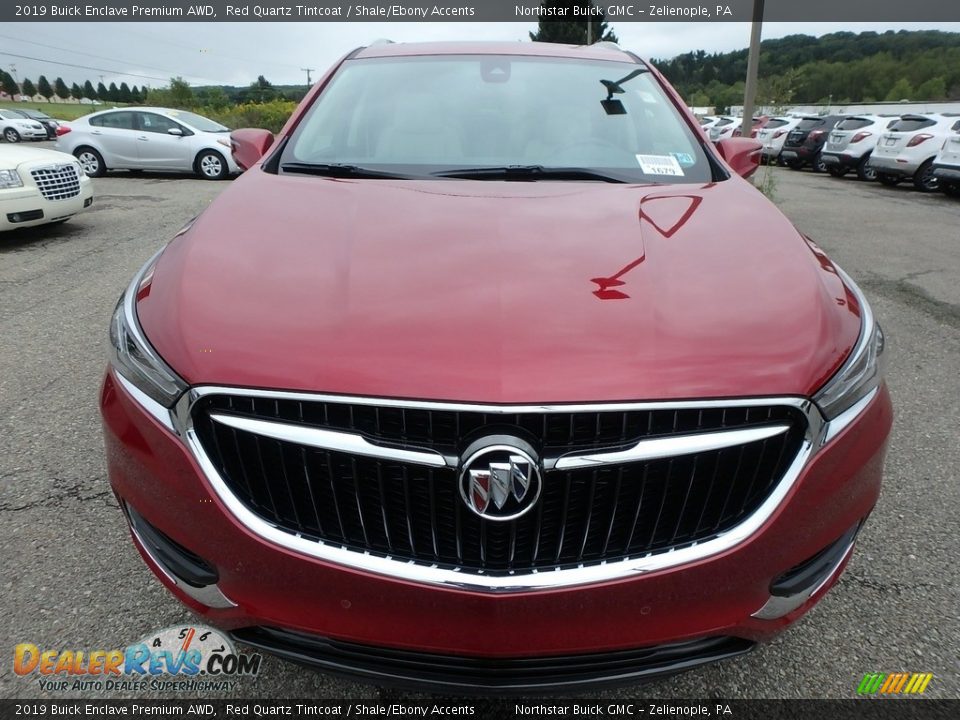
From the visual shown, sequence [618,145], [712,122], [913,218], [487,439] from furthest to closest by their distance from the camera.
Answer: [712,122] < [913,218] < [618,145] < [487,439]

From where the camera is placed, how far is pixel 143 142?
13.5 meters

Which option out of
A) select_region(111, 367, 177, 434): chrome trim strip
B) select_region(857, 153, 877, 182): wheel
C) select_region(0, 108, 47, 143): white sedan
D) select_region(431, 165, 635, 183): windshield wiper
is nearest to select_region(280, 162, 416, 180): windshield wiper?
select_region(431, 165, 635, 183): windshield wiper

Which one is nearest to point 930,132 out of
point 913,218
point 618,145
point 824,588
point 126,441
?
point 913,218

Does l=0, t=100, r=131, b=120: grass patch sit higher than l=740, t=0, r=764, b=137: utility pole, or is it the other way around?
l=740, t=0, r=764, b=137: utility pole

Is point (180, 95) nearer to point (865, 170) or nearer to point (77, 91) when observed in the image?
point (865, 170)

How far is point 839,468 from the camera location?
1.43 metres

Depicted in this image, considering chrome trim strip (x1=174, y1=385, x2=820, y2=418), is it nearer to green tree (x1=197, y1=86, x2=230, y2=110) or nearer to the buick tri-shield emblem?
the buick tri-shield emblem

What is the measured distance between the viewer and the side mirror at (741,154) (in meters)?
2.83

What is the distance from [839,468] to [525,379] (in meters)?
0.71

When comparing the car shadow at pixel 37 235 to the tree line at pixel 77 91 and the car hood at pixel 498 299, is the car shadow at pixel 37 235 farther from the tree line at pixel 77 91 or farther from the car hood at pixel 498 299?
the tree line at pixel 77 91

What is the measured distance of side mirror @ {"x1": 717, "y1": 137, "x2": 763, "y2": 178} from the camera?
9.29 feet

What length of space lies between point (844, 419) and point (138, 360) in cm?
152

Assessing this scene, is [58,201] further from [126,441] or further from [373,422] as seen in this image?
[373,422]

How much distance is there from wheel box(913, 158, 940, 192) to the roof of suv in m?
13.2
